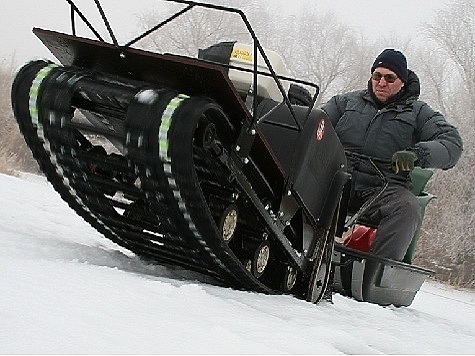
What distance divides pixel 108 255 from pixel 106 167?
63cm

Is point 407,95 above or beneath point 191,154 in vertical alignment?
above

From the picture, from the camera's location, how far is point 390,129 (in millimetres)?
5043

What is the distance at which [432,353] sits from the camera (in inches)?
114

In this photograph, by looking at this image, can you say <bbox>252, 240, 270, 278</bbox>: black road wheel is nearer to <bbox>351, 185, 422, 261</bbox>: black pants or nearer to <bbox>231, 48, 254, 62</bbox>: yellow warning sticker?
<bbox>231, 48, 254, 62</bbox>: yellow warning sticker

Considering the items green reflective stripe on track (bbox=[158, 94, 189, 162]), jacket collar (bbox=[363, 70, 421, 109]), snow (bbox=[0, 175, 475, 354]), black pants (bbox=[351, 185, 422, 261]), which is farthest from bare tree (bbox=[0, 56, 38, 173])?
green reflective stripe on track (bbox=[158, 94, 189, 162])

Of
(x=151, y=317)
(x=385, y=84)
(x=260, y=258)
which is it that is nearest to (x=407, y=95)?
(x=385, y=84)

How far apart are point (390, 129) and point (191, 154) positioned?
246 cm

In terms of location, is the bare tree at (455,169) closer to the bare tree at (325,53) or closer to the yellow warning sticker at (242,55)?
the bare tree at (325,53)

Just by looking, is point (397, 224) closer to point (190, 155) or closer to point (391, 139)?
point (391, 139)

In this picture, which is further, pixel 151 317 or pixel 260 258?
pixel 260 258

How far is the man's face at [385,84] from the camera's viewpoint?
16.7 ft

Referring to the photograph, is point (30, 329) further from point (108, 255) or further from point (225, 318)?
point (108, 255)

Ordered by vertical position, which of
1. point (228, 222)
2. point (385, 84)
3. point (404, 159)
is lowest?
point (228, 222)

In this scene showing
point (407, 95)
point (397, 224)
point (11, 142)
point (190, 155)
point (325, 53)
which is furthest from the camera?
point (325, 53)
